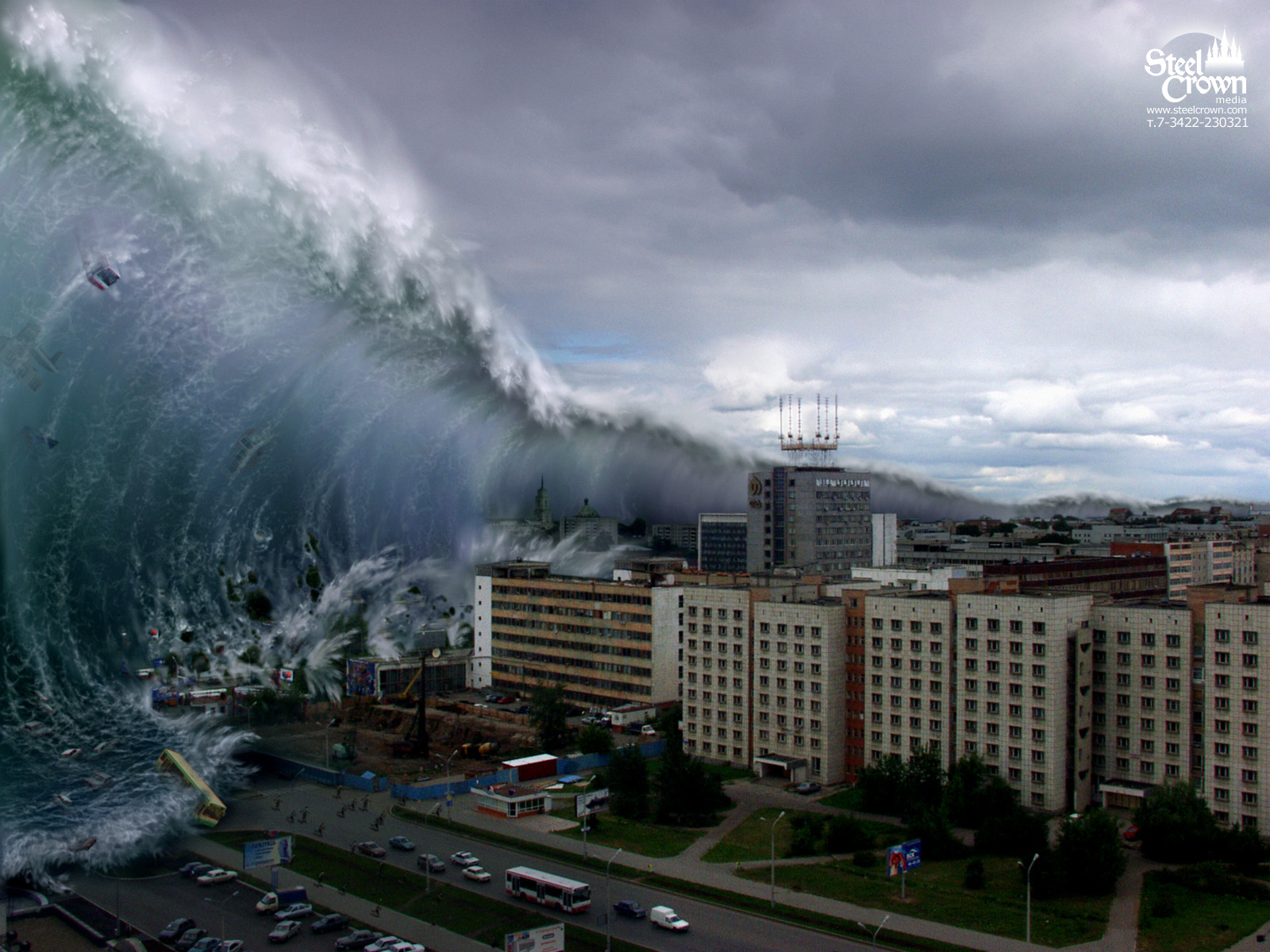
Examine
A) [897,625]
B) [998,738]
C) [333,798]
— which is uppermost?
[897,625]

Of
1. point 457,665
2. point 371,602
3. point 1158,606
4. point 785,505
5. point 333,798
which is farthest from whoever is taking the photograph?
point 785,505

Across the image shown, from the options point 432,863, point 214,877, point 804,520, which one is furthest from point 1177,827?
point 804,520

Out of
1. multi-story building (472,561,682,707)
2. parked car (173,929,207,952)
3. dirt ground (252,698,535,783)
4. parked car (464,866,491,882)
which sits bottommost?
dirt ground (252,698,535,783)

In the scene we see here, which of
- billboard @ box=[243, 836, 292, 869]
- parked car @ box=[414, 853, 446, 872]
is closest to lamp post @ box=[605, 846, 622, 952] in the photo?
parked car @ box=[414, 853, 446, 872]

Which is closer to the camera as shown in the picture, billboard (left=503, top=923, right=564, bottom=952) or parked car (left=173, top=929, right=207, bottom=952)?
billboard (left=503, top=923, right=564, bottom=952)

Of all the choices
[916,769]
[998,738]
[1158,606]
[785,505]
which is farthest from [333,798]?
[785,505]

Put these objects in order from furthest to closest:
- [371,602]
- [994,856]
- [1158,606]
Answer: [371,602], [1158,606], [994,856]

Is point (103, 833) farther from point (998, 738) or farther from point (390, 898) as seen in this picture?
point (998, 738)

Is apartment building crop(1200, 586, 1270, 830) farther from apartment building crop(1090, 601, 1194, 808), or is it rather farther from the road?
the road

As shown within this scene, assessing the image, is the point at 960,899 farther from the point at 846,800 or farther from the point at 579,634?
the point at 579,634
